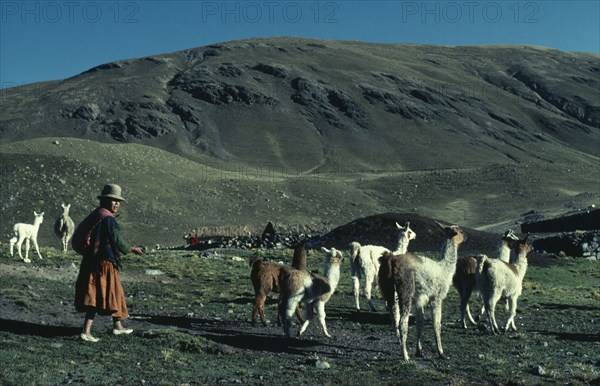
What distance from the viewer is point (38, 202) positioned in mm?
55750

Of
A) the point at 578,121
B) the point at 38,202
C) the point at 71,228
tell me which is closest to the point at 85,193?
the point at 38,202

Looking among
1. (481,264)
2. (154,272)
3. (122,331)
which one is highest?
(481,264)

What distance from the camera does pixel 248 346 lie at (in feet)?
37.7

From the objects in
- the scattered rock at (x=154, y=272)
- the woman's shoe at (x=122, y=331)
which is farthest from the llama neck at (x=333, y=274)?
the scattered rock at (x=154, y=272)

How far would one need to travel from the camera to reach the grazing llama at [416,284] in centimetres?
1085

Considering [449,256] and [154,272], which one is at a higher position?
[449,256]

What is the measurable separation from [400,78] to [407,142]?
45.4 meters

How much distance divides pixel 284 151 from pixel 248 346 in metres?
141

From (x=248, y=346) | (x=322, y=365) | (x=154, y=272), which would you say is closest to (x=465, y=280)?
(x=248, y=346)

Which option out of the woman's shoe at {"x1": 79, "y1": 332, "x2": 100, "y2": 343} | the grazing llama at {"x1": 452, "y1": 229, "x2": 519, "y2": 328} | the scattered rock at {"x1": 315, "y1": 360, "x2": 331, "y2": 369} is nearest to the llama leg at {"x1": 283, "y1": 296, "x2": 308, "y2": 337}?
the scattered rock at {"x1": 315, "y1": 360, "x2": 331, "y2": 369}

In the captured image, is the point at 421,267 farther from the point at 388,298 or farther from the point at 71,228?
the point at 71,228

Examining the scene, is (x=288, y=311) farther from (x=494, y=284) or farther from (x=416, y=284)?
(x=494, y=284)

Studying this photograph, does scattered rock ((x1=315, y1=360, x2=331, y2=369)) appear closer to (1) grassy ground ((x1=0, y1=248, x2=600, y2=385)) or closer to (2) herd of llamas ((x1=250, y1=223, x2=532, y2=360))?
(1) grassy ground ((x1=0, y1=248, x2=600, y2=385))

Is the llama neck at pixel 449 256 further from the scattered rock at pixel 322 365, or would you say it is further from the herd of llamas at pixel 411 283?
the scattered rock at pixel 322 365
